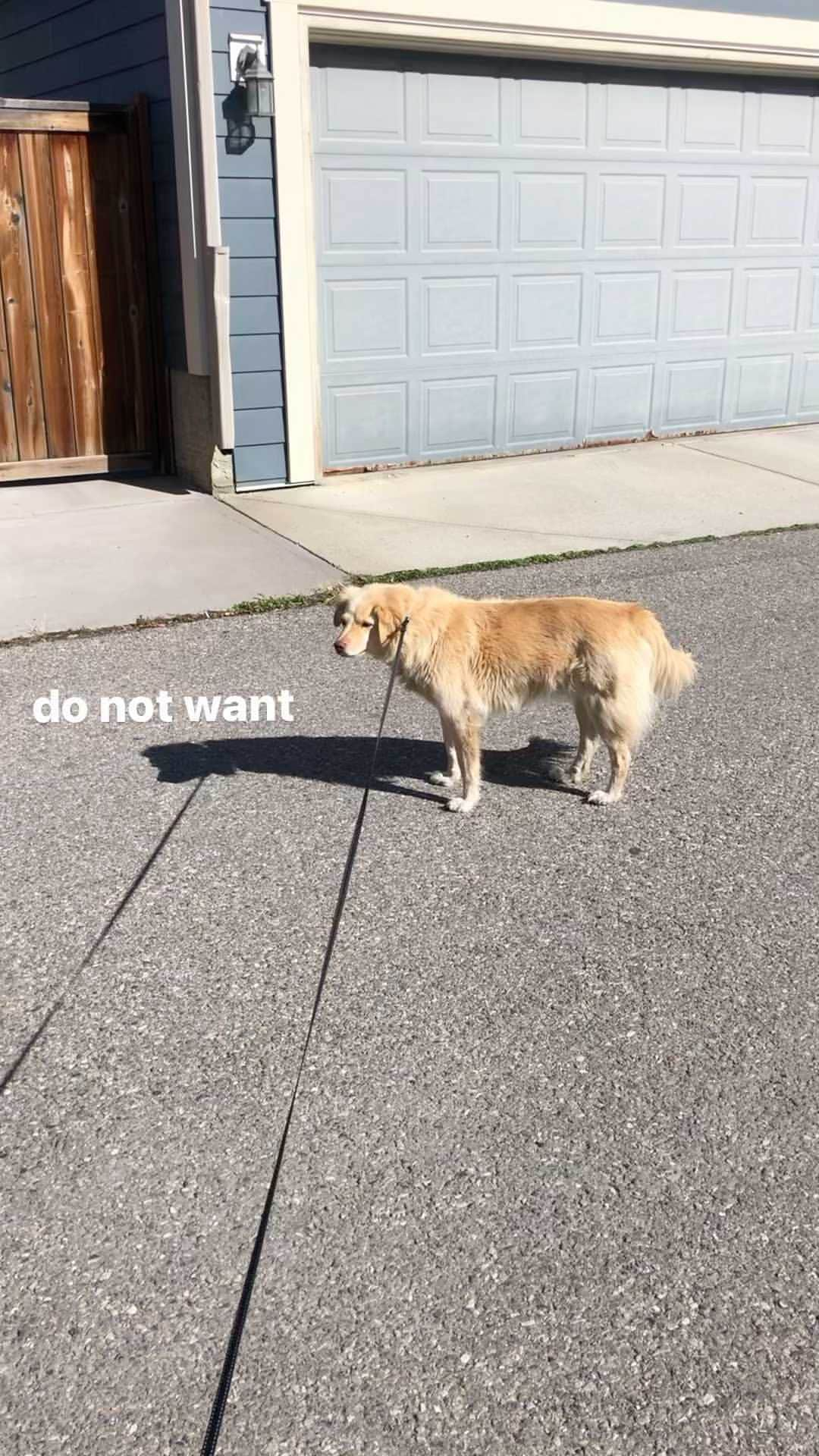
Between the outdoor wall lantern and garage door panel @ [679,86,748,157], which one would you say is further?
garage door panel @ [679,86,748,157]

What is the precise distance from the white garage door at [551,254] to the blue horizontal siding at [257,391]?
0.55m

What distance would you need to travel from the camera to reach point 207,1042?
324 centimetres

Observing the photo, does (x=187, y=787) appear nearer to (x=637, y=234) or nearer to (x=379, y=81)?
(x=379, y=81)

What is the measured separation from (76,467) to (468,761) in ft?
18.9

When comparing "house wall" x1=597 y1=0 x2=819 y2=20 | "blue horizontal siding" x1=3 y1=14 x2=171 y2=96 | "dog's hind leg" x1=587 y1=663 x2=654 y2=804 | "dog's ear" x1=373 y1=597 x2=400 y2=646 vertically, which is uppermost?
"house wall" x1=597 y1=0 x2=819 y2=20

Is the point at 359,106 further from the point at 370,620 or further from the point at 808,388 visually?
the point at 370,620

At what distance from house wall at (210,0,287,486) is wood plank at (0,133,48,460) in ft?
4.68

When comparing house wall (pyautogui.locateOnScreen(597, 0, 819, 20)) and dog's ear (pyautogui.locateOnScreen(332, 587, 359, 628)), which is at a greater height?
house wall (pyautogui.locateOnScreen(597, 0, 819, 20))

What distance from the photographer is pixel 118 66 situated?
909 centimetres

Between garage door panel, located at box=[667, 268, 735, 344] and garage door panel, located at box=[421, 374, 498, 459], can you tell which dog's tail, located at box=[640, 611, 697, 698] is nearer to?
Result: garage door panel, located at box=[421, 374, 498, 459]

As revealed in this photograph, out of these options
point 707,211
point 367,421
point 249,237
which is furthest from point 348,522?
point 707,211

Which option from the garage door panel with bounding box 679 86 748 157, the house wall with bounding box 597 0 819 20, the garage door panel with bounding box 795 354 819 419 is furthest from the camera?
the garage door panel with bounding box 795 354 819 419

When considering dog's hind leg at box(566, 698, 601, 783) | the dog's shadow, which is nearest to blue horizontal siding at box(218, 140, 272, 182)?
the dog's shadow

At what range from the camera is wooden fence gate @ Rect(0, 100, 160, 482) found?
28.3 ft
